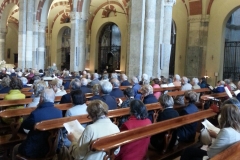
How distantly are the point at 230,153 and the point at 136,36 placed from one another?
286 inches

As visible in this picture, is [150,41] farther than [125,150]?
Yes

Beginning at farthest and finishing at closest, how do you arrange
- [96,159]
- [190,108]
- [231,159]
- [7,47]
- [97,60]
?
1. [7,47]
2. [97,60]
3. [190,108]
4. [96,159]
5. [231,159]

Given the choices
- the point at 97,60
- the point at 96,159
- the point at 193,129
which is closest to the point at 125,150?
the point at 96,159

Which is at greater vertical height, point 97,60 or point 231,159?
point 97,60

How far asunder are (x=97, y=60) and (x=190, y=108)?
17.7 meters

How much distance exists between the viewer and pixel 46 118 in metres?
3.60

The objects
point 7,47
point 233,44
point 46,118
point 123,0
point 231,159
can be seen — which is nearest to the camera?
point 231,159

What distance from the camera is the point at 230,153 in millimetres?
2459

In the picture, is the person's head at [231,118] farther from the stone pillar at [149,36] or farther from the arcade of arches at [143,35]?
the stone pillar at [149,36]

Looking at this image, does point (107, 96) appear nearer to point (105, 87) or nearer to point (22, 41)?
point (105, 87)

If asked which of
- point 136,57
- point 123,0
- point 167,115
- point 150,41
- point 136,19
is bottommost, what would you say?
point 167,115

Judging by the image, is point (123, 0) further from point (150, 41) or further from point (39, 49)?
point (150, 41)

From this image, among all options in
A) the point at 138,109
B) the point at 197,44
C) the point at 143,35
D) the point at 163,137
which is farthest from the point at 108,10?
the point at 138,109

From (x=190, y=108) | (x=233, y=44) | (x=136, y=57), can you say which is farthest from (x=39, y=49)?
(x=190, y=108)
